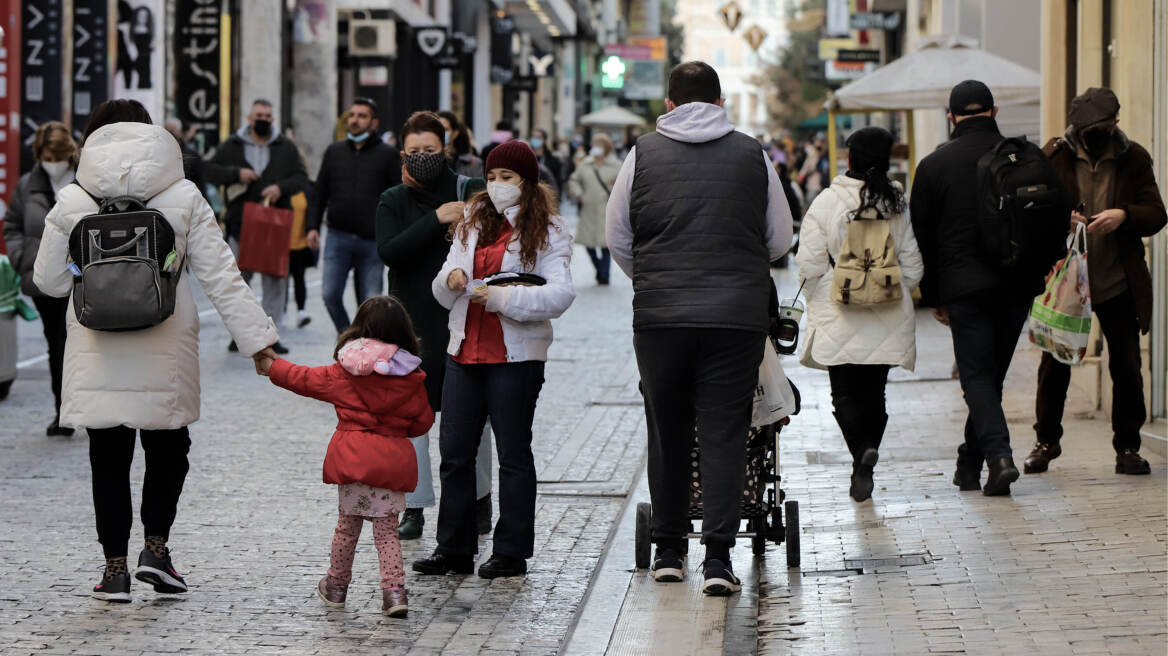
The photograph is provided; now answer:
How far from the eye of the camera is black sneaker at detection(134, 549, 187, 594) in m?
6.51

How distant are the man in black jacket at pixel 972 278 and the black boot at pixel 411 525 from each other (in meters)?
2.51

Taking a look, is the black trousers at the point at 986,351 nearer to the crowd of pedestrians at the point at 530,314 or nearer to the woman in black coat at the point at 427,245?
the crowd of pedestrians at the point at 530,314

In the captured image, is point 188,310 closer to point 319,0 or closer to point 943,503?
point 943,503

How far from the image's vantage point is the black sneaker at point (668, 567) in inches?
266

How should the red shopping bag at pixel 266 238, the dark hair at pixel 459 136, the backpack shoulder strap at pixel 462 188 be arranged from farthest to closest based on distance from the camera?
the red shopping bag at pixel 266 238 → the dark hair at pixel 459 136 → the backpack shoulder strap at pixel 462 188

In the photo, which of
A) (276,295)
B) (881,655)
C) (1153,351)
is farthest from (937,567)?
(276,295)

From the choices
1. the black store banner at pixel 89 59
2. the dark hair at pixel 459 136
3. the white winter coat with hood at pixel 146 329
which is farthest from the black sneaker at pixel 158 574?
the black store banner at pixel 89 59

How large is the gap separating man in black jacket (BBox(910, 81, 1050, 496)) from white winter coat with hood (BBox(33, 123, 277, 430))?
3.25 m

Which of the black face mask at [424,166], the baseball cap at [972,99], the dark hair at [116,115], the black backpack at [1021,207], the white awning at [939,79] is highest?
the white awning at [939,79]

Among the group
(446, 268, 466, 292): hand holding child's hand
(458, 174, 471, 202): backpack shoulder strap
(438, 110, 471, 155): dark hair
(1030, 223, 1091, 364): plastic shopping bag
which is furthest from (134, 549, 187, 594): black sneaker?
(1030, 223, 1091, 364): plastic shopping bag

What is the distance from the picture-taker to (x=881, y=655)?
18.9ft

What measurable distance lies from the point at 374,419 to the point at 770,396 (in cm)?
154

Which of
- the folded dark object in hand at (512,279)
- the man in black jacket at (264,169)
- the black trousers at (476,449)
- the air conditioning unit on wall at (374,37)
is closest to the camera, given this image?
the folded dark object in hand at (512,279)

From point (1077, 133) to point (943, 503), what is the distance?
186cm
